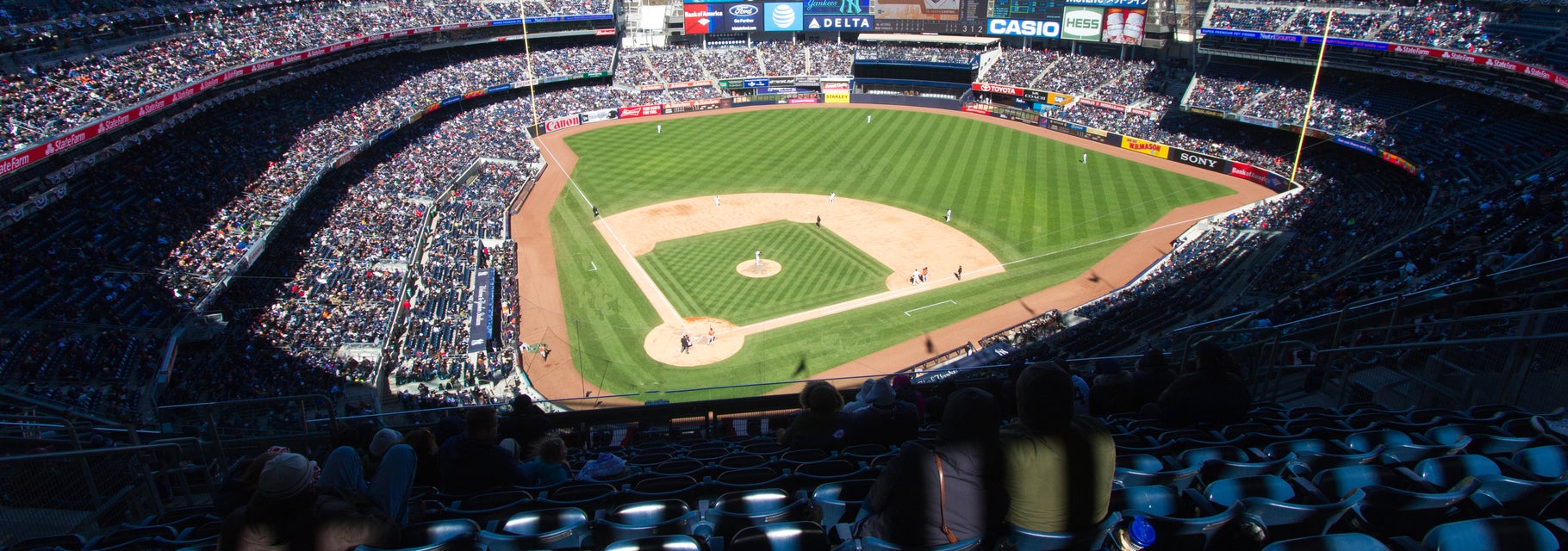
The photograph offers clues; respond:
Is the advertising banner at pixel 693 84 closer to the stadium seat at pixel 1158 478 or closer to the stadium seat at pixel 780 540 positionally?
the stadium seat at pixel 1158 478

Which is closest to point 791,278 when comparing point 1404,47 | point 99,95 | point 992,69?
point 99,95

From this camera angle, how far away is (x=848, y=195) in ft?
132

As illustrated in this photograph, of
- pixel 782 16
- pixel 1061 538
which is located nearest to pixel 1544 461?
pixel 1061 538

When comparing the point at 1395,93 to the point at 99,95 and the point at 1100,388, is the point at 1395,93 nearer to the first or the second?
the point at 1100,388

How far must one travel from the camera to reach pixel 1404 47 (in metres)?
36.8

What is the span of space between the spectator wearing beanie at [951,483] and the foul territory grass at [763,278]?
22332 mm

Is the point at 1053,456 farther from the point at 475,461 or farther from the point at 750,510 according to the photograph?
the point at 475,461

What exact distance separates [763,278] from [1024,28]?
41.0 metres

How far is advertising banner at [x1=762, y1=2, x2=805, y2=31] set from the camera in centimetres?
6606

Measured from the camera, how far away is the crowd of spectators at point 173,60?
23828mm

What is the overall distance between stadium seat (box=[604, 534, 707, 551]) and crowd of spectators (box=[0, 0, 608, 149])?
2600 centimetres

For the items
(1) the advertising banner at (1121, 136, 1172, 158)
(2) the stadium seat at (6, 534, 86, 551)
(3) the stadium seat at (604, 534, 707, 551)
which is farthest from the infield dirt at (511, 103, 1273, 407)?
(3) the stadium seat at (604, 534, 707, 551)

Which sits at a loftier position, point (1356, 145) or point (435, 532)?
point (435, 532)

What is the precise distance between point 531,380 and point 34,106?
17312 mm
